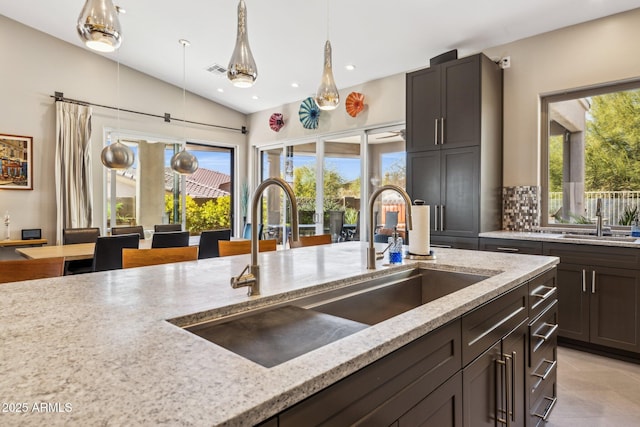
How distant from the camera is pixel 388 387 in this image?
864 mm

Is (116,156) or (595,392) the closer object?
(595,392)

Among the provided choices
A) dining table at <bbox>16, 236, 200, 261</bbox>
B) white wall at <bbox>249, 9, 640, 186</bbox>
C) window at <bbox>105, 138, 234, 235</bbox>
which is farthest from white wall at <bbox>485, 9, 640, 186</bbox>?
window at <bbox>105, 138, 234, 235</bbox>

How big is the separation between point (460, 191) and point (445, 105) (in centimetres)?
93

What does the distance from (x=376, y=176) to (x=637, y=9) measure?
3096 mm

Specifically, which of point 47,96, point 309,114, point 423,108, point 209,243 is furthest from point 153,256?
point 47,96

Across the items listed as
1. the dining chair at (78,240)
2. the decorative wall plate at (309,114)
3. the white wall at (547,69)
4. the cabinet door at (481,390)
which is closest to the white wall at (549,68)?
the white wall at (547,69)

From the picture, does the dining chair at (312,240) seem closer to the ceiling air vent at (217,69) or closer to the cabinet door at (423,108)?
the cabinet door at (423,108)

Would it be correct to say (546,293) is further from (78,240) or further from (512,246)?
(78,240)

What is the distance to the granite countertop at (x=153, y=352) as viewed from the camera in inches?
22.2

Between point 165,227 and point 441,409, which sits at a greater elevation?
point 165,227

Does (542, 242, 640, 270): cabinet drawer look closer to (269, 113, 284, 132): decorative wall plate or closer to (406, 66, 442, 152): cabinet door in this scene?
(406, 66, 442, 152): cabinet door

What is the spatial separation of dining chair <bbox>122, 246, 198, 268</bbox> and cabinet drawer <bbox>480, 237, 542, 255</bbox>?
8.93ft

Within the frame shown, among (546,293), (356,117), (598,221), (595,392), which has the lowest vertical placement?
(595,392)

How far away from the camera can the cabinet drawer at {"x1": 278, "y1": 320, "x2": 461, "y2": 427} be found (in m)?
0.69
